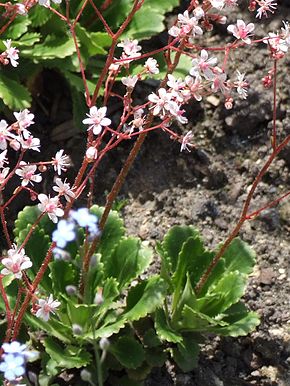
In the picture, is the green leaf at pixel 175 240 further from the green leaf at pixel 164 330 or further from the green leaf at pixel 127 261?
the green leaf at pixel 164 330

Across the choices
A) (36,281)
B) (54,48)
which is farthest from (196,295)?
(54,48)

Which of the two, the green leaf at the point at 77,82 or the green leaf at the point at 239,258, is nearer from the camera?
the green leaf at the point at 239,258

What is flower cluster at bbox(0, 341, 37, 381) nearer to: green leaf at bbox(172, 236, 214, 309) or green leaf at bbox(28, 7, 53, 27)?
green leaf at bbox(172, 236, 214, 309)

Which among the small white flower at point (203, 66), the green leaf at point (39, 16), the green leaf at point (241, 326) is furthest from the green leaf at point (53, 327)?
the green leaf at point (39, 16)

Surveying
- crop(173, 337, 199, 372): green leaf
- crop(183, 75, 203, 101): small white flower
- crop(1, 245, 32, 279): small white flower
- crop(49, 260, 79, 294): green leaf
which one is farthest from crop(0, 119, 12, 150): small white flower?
crop(173, 337, 199, 372): green leaf


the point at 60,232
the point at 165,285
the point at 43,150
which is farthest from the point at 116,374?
the point at 60,232

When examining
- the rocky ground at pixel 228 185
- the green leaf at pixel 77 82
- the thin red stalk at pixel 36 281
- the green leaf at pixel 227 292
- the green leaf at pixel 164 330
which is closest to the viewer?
the thin red stalk at pixel 36 281
